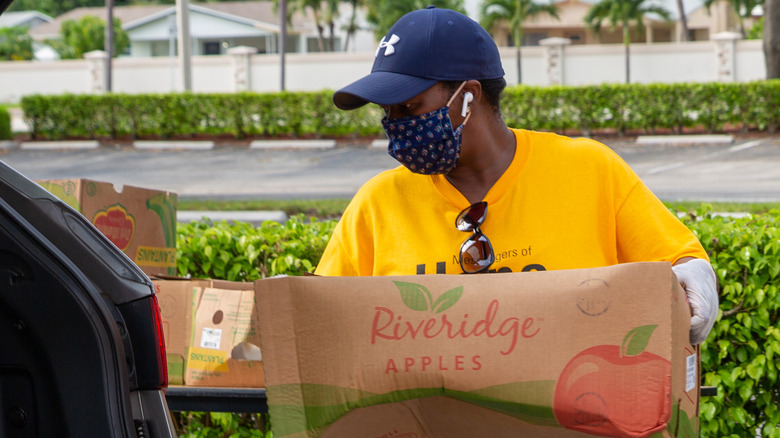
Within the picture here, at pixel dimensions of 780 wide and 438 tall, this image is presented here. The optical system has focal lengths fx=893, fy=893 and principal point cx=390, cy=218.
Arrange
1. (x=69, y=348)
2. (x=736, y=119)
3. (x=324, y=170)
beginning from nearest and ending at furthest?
(x=69, y=348) → (x=324, y=170) → (x=736, y=119)

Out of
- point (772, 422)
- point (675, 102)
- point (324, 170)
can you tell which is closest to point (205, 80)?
point (324, 170)

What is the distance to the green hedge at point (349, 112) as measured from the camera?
62.4 feet

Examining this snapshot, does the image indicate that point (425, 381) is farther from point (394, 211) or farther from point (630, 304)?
point (394, 211)

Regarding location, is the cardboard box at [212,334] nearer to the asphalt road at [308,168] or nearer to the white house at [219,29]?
the asphalt road at [308,168]

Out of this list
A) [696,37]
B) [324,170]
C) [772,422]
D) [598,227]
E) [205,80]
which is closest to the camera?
[598,227]

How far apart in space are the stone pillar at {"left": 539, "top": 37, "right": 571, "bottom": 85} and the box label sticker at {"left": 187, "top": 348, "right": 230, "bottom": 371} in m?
25.8

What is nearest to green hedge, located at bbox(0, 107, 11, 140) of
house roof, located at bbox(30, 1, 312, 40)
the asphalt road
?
the asphalt road

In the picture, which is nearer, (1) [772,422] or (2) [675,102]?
(1) [772,422]

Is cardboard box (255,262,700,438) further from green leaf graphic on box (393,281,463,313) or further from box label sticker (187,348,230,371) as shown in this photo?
box label sticker (187,348,230,371)

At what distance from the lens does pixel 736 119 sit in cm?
1900

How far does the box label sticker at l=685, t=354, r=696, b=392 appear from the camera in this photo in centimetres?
166

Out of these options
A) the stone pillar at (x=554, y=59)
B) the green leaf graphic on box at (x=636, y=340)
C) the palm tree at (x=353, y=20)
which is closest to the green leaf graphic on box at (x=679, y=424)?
the green leaf graphic on box at (x=636, y=340)

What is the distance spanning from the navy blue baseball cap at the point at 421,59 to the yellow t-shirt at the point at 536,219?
0.26m

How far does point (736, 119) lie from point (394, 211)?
60.8 feet
